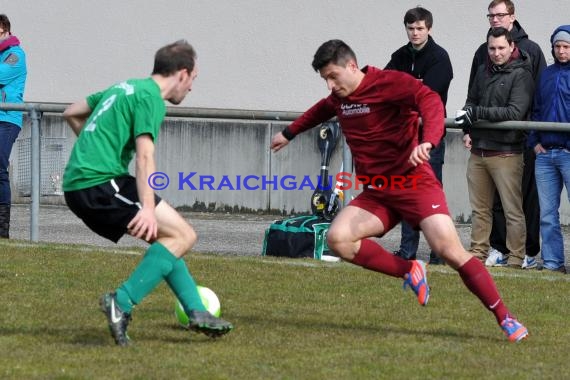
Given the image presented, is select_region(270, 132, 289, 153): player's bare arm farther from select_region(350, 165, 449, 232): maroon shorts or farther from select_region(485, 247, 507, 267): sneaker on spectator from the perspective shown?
select_region(485, 247, 507, 267): sneaker on spectator

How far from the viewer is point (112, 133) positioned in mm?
6906

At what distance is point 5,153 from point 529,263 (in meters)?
5.05

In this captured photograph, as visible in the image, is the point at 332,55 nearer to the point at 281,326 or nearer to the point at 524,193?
the point at 281,326

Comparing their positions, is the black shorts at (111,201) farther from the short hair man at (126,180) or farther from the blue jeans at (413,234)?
the blue jeans at (413,234)

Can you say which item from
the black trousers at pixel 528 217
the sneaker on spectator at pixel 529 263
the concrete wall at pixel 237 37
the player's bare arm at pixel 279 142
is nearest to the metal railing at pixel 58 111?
the black trousers at pixel 528 217

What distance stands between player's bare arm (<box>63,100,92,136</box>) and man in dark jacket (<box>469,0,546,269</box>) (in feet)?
15.1

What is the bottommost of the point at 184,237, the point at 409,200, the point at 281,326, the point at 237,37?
the point at 281,326

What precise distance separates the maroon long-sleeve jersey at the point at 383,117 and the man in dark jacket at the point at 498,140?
2709 millimetres

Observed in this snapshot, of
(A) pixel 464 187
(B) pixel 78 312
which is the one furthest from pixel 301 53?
(B) pixel 78 312

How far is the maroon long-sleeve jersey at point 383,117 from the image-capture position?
25.4ft

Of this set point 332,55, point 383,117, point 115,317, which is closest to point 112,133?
point 115,317

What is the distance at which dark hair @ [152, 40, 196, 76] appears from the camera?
7.00 metres

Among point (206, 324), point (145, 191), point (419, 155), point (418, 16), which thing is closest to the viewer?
point (145, 191)

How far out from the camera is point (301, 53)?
56.2ft
